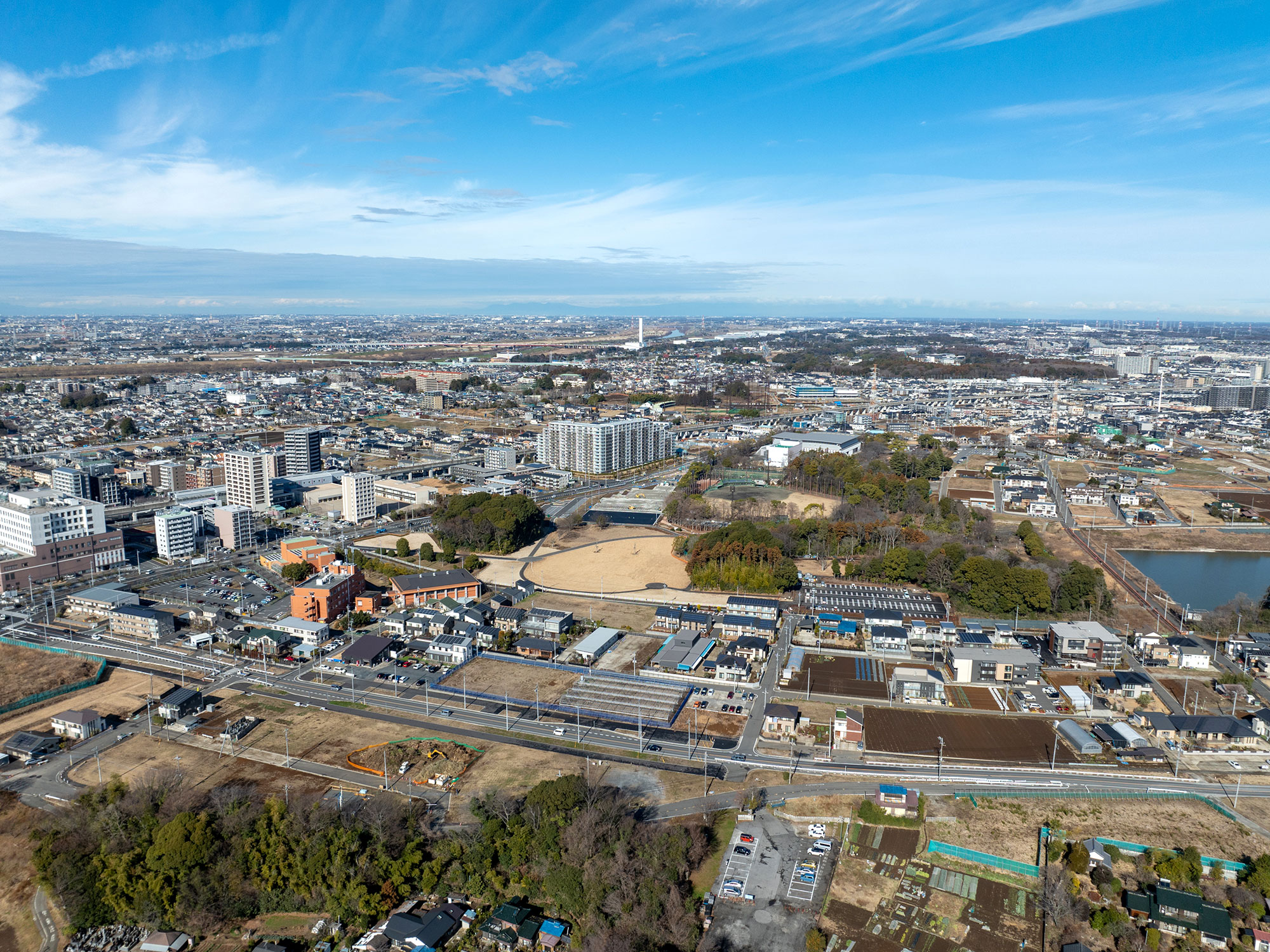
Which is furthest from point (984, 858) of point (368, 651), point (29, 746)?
point (29, 746)

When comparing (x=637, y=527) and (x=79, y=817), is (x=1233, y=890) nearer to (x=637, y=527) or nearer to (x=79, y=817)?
(x=79, y=817)

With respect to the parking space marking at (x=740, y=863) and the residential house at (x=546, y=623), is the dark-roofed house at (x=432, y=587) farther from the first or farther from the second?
the parking space marking at (x=740, y=863)

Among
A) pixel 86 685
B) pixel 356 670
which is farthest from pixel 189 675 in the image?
pixel 356 670

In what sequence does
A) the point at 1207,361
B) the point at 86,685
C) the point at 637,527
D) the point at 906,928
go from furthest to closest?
the point at 1207,361, the point at 637,527, the point at 86,685, the point at 906,928

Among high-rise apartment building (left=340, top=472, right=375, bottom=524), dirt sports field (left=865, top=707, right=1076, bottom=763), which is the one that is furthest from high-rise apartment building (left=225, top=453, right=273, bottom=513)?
dirt sports field (left=865, top=707, right=1076, bottom=763)

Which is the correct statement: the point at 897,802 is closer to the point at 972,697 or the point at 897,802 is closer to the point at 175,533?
the point at 972,697

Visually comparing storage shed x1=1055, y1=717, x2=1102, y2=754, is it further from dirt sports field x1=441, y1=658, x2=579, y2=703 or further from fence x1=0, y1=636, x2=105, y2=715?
fence x1=0, y1=636, x2=105, y2=715
